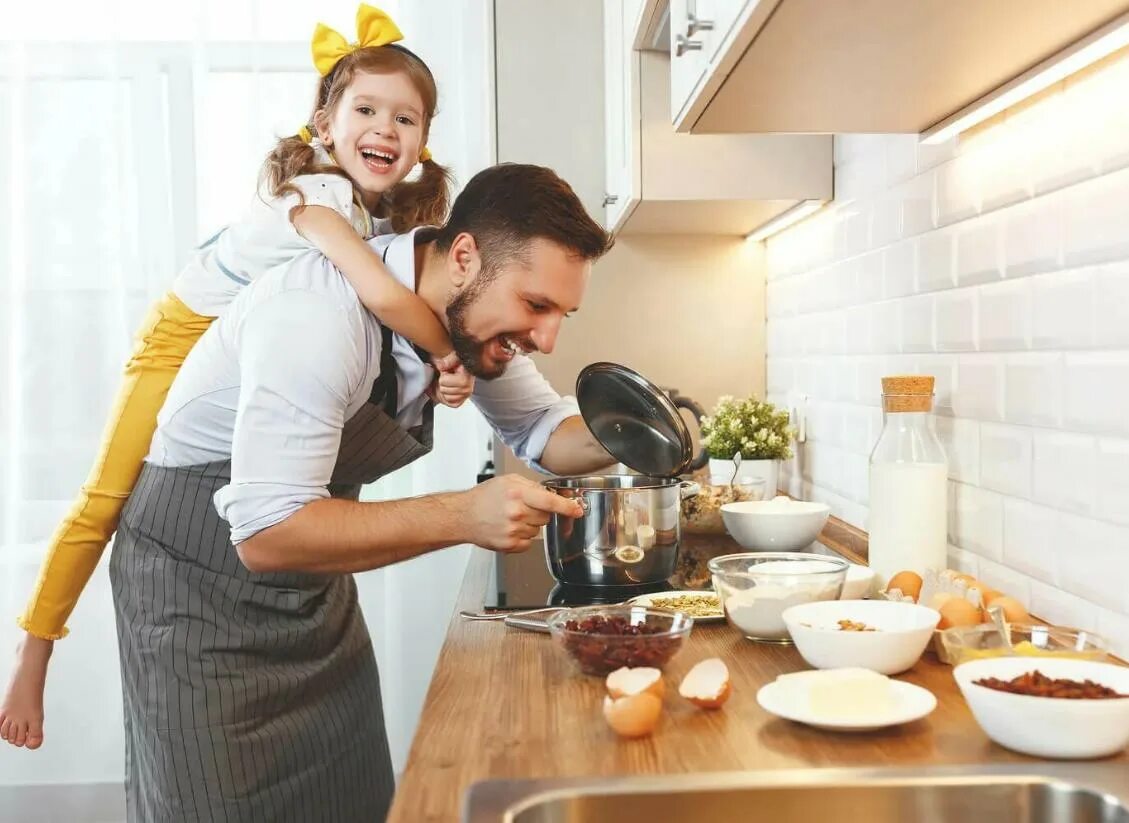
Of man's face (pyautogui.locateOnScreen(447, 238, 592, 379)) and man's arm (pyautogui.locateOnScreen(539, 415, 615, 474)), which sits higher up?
man's face (pyautogui.locateOnScreen(447, 238, 592, 379))

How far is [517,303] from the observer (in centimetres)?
151

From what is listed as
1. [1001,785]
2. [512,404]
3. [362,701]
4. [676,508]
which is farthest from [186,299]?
Result: [1001,785]

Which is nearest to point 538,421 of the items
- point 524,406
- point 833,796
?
point 524,406

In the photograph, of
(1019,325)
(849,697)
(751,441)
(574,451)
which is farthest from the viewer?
(751,441)

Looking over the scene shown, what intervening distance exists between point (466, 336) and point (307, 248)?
0.37 metres

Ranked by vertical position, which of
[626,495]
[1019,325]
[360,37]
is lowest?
[626,495]

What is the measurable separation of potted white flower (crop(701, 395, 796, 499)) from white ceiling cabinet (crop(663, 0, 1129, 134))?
898 mm

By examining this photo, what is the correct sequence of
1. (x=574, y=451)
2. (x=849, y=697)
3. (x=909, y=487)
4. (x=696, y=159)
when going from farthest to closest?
(x=696, y=159)
(x=574, y=451)
(x=909, y=487)
(x=849, y=697)

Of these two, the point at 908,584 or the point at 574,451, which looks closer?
the point at 908,584

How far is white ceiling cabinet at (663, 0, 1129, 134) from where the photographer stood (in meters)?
1.01

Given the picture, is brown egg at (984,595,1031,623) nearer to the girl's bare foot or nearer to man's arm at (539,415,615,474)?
man's arm at (539,415,615,474)

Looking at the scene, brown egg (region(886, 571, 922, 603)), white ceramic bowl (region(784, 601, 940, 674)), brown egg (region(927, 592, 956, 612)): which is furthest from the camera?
brown egg (region(886, 571, 922, 603))

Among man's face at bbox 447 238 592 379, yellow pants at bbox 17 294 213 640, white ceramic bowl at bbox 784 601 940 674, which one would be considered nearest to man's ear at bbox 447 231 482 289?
man's face at bbox 447 238 592 379

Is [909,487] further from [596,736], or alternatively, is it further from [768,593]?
[596,736]
